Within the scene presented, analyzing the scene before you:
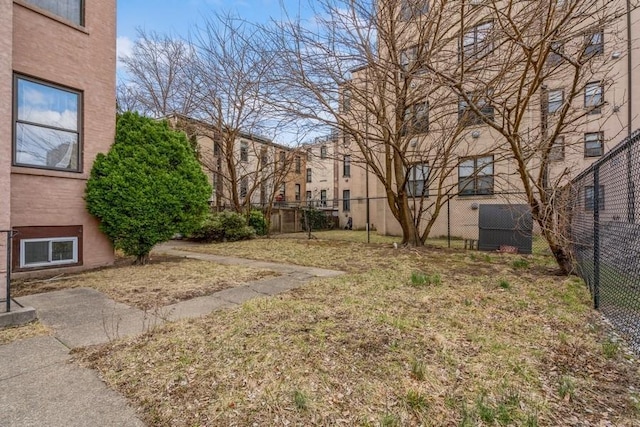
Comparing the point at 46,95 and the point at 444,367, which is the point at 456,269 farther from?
the point at 46,95

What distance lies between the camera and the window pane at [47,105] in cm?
551

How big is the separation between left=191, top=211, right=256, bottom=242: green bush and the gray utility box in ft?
27.5

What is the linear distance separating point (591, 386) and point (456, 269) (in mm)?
4099

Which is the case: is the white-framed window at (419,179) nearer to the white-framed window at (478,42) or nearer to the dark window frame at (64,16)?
the white-framed window at (478,42)

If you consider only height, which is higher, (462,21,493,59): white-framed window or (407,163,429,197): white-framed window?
(462,21,493,59): white-framed window

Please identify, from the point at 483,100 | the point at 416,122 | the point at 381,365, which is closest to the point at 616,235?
the point at 381,365

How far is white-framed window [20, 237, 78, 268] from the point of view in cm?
555

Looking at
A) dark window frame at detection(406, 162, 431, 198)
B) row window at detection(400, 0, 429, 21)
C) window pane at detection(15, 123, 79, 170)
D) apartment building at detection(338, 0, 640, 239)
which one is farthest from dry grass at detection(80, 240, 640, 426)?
dark window frame at detection(406, 162, 431, 198)

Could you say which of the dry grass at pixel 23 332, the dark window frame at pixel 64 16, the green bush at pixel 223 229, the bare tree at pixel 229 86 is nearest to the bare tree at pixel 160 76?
the bare tree at pixel 229 86

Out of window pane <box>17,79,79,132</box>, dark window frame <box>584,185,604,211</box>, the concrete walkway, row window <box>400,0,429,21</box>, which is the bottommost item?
the concrete walkway

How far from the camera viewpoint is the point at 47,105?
19.0 feet

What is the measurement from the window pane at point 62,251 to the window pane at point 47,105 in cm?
213

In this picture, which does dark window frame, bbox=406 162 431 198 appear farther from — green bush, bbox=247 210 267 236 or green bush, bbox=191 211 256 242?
green bush, bbox=247 210 267 236

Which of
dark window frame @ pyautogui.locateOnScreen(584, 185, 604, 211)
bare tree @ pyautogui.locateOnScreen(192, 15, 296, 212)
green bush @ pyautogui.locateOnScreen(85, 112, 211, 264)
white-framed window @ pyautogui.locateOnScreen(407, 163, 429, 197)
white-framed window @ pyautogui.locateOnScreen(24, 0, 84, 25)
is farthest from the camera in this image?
bare tree @ pyautogui.locateOnScreen(192, 15, 296, 212)
